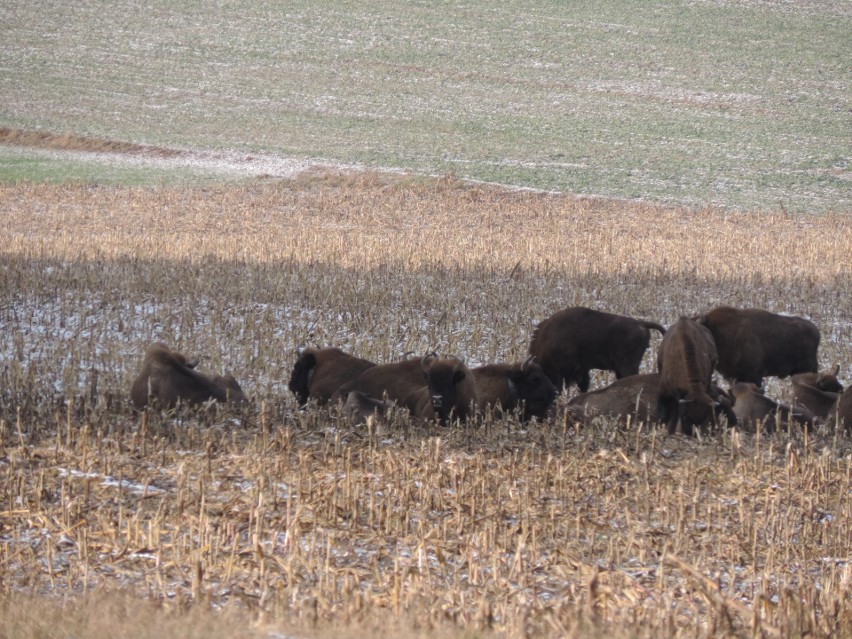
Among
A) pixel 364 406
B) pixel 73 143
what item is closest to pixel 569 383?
pixel 364 406

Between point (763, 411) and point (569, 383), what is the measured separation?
2761mm

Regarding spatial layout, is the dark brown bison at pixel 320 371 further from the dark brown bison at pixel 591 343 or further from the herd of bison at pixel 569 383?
the dark brown bison at pixel 591 343

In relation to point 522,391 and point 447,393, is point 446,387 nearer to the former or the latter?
point 447,393

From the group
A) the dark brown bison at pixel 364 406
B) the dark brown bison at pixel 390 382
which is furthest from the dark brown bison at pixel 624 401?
the dark brown bison at pixel 364 406

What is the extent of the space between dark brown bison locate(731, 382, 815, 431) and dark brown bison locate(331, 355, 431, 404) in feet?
10.6

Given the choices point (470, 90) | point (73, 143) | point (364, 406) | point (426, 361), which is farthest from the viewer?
point (470, 90)

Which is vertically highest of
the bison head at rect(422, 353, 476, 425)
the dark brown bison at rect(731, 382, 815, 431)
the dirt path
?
the bison head at rect(422, 353, 476, 425)

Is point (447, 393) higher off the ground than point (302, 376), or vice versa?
point (447, 393)

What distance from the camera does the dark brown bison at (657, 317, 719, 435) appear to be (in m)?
11.3

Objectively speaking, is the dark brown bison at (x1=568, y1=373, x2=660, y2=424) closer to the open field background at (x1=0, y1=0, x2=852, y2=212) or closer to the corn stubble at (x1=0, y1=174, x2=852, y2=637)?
the corn stubble at (x1=0, y1=174, x2=852, y2=637)

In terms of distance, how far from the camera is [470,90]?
6284 cm

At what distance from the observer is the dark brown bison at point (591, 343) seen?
13.6 meters

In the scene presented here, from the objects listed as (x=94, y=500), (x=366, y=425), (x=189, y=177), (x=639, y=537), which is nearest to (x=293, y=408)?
(x=366, y=425)

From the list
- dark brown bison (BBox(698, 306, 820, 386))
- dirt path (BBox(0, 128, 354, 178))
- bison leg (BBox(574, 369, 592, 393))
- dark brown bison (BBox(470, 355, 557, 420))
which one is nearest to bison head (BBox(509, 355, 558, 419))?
dark brown bison (BBox(470, 355, 557, 420))
